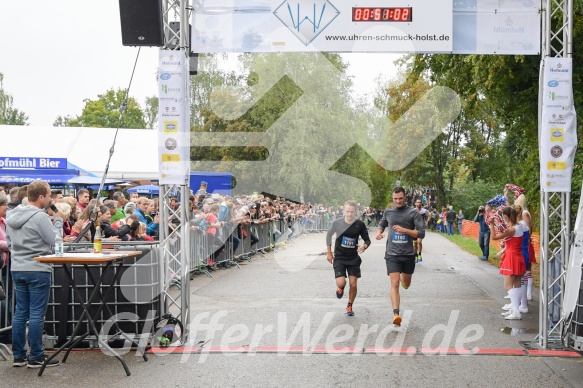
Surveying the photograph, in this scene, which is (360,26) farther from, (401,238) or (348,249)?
(348,249)

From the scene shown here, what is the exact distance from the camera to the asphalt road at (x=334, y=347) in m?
6.84

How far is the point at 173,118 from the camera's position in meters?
8.41

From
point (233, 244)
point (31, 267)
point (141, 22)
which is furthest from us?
point (233, 244)

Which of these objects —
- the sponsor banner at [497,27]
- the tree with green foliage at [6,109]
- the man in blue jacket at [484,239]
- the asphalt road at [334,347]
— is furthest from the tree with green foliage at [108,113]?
the sponsor banner at [497,27]

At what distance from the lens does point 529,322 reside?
10102 millimetres

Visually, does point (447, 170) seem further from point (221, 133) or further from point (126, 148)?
point (126, 148)

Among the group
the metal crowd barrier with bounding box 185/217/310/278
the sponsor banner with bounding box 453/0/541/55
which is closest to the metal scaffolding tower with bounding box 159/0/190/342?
the sponsor banner with bounding box 453/0/541/55

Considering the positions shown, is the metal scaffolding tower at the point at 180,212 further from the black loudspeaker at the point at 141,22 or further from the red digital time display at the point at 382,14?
the red digital time display at the point at 382,14

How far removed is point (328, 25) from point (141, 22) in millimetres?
2301

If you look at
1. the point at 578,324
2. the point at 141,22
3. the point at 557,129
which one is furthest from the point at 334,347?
the point at 141,22

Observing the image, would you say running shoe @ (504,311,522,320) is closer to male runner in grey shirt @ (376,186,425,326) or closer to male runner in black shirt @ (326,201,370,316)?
male runner in grey shirt @ (376,186,425,326)

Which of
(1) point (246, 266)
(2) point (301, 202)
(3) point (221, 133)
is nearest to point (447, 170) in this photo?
(2) point (301, 202)

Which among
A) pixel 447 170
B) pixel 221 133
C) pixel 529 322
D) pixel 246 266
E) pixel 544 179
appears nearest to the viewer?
pixel 544 179

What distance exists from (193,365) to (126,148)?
84.1ft
